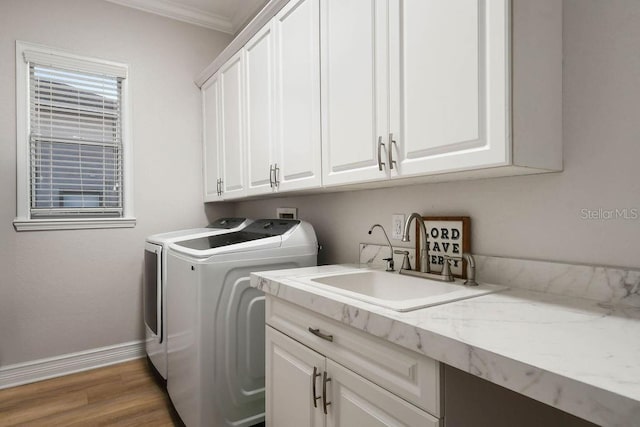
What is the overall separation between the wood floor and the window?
3.52 feet

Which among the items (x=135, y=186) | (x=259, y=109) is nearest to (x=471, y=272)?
(x=259, y=109)

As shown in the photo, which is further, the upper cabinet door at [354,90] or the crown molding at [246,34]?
the crown molding at [246,34]

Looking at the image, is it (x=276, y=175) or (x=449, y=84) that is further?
(x=276, y=175)

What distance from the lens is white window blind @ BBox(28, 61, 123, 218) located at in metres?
2.49

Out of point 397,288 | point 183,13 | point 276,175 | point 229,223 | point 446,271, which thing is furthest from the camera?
point 183,13

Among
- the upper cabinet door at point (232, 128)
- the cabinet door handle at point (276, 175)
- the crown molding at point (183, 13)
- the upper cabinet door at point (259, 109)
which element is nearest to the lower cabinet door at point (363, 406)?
the cabinet door handle at point (276, 175)

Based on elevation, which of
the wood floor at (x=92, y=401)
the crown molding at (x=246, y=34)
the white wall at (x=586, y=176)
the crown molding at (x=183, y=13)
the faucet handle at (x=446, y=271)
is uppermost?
the crown molding at (x=183, y=13)

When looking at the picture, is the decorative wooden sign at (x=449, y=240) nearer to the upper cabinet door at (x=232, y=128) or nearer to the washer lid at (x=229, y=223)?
the upper cabinet door at (x=232, y=128)

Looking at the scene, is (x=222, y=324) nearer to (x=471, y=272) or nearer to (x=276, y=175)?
(x=276, y=175)

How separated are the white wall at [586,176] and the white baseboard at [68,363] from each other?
271cm

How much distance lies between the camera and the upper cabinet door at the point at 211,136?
2773 mm

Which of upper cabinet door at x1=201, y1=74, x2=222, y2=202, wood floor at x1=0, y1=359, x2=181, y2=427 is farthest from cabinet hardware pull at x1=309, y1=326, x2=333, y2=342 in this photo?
upper cabinet door at x1=201, y1=74, x2=222, y2=202

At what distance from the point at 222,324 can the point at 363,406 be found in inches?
37.5

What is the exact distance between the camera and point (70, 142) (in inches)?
102
